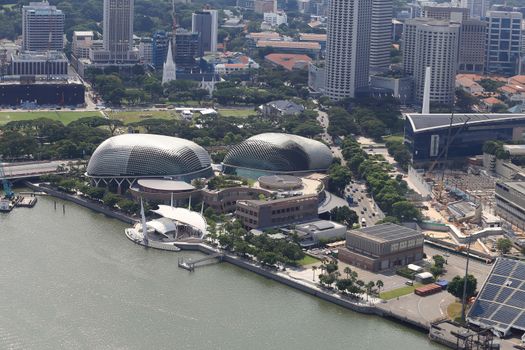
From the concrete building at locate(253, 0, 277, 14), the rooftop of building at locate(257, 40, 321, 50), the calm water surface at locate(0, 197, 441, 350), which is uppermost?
the concrete building at locate(253, 0, 277, 14)

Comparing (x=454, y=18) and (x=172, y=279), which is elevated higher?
(x=454, y=18)

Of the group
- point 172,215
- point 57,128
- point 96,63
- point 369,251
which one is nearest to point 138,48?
point 96,63

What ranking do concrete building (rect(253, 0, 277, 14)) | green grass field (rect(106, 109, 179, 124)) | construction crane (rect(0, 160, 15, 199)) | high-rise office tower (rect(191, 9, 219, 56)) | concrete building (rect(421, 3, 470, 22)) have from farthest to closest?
concrete building (rect(253, 0, 277, 14)), high-rise office tower (rect(191, 9, 219, 56)), concrete building (rect(421, 3, 470, 22)), green grass field (rect(106, 109, 179, 124)), construction crane (rect(0, 160, 15, 199))

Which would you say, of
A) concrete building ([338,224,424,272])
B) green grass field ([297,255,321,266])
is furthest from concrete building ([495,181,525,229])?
green grass field ([297,255,321,266])

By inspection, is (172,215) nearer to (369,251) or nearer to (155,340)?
(369,251)

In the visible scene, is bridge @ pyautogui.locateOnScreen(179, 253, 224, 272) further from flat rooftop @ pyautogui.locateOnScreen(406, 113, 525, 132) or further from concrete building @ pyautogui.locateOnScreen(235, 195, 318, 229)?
flat rooftop @ pyautogui.locateOnScreen(406, 113, 525, 132)

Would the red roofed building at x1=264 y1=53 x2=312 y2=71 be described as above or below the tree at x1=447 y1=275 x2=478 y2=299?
above
